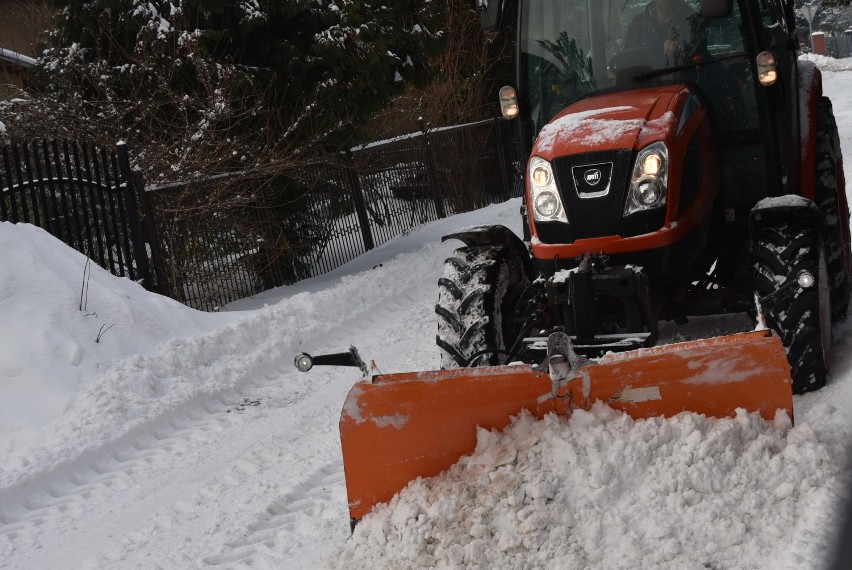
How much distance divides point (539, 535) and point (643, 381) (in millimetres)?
768

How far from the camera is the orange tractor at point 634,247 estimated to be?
3.75 metres

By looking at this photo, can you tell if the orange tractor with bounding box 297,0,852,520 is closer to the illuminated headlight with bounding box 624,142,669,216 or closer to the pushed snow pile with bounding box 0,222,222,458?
the illuminated headlight with bounding box 624,142,669,216

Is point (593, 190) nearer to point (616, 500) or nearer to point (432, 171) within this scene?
point (616, 500)

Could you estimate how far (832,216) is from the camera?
5.40 m

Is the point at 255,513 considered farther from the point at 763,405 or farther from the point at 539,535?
the point at 763,405

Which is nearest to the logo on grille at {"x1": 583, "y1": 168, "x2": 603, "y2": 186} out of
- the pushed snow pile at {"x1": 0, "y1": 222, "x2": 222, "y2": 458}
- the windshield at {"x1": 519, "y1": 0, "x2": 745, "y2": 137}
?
the windshield at {"x1": 519, "y1": 0, "x2": 745, "y2": 137}

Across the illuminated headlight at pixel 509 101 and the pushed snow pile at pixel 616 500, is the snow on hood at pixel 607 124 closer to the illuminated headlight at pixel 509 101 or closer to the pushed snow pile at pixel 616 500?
the illuminated headlight at pixel 509 101

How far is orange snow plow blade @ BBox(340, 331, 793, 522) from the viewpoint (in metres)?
3.67

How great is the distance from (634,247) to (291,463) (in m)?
2.11

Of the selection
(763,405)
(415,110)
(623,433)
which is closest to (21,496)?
(623,433)

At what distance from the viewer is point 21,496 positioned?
4.97 metres

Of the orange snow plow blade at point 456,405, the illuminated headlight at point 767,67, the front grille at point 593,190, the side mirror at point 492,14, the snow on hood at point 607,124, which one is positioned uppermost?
the side mirror at point 492,14

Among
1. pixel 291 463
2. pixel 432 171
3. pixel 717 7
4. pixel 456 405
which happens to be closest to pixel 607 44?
pixel 717 7

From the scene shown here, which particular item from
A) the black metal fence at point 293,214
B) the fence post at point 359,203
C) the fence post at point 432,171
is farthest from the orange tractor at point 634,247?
the fence post at point 432,171
